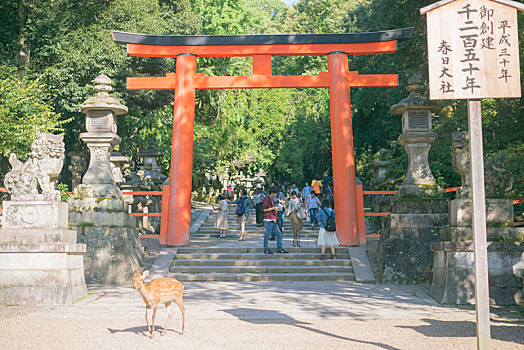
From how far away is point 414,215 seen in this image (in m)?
10.6

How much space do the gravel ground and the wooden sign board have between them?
2.56 meters

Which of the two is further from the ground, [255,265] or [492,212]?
[492,212]

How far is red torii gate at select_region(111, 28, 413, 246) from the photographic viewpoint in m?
12.9

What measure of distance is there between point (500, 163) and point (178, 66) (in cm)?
827

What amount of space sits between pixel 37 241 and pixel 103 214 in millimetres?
2727

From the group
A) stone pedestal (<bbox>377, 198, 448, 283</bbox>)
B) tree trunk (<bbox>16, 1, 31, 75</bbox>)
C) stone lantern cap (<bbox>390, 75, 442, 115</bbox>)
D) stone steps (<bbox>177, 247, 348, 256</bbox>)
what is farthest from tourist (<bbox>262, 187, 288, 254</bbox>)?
tree trunk (<bbox>16, 1, 31, 75</bbox>)

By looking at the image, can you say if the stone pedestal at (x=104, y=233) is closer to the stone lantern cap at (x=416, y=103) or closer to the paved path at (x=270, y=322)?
the paved path at (x=270, y=322)

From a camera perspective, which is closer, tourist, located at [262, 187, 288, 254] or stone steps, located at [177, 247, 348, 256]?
tourist, located at [262, 187, 288, 254]

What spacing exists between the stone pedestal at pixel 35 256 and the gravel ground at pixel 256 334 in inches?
47.8

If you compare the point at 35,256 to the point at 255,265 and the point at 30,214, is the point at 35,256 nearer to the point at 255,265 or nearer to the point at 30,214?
the point at 30,214

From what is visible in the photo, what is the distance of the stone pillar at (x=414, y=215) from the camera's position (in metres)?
10.3

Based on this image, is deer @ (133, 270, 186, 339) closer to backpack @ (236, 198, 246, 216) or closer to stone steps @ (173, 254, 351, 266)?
stone steps @ (173, 254, 351, 266)

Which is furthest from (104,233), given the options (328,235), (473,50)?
(473,50)

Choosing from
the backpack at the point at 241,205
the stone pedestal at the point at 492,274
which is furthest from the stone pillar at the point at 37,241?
the backpack at the point at 241,205
